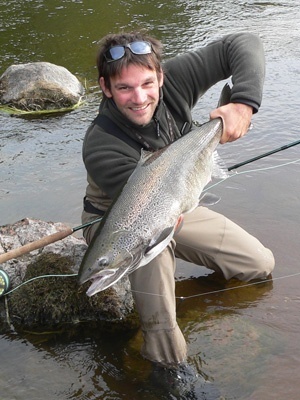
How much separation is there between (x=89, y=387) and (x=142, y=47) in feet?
8.28

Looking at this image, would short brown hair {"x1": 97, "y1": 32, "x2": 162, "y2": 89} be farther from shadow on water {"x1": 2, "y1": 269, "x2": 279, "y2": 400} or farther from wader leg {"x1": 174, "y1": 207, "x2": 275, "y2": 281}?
shadow on water {"x1": 2, "y1": 269, "x2": 279, "y2": 400}

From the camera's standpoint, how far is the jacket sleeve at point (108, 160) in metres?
3.85

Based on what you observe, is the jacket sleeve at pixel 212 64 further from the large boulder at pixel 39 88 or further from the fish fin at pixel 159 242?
the large boulder at pixel 39 88

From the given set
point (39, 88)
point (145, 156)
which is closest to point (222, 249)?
point (145, 156)

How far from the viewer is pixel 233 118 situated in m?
3.96

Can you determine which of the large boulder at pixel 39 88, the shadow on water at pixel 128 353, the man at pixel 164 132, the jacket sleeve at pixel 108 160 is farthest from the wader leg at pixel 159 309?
the large boulder at pixel 39 88

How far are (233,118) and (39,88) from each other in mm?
6968

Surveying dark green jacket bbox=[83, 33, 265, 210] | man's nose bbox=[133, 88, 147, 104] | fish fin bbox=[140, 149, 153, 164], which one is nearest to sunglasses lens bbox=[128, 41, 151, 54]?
man's nose bbox=[133, 88, 147, 104]

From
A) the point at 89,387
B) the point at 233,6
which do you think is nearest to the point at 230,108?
the point at 89,387

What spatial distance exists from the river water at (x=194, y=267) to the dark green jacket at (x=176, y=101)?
1.23 meters

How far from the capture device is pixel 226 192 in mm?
6520

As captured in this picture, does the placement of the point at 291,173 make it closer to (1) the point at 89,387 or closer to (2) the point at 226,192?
(2) the point at 226,192

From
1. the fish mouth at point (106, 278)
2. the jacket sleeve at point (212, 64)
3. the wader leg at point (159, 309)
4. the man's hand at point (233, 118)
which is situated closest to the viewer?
the fish mouth at point (106, 278)

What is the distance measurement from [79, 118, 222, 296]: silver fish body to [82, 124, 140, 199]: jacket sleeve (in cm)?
24
